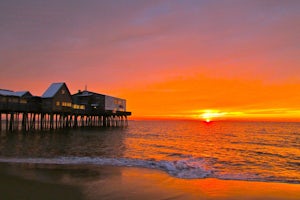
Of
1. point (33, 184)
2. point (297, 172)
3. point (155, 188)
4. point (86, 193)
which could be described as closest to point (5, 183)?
point (33, 184)

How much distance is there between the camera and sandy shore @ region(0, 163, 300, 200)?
9234mm

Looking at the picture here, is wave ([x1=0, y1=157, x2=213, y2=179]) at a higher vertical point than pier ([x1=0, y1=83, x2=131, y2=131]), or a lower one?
lower

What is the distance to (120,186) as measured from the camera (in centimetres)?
1042

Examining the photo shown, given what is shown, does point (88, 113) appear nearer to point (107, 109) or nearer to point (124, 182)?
point (107, 109)

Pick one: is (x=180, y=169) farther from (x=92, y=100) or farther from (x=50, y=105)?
(x=92, y=100)

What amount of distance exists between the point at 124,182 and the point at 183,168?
4907 mm

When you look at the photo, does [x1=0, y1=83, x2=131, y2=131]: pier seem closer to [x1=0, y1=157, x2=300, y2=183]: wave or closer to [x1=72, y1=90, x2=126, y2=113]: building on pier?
[x1=72, y1=90, x2=126, y2=113]: building on pier

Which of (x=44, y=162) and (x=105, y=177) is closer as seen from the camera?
(x=105, y=177)

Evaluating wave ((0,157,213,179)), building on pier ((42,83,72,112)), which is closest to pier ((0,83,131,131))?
building on pier ((42,83,72,112))

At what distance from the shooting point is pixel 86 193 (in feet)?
30.8

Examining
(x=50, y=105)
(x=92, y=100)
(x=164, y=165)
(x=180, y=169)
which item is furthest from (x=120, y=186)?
(x=92, y=100)

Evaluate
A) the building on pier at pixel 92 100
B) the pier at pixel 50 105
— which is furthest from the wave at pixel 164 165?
the building on pier at pixel 92 100

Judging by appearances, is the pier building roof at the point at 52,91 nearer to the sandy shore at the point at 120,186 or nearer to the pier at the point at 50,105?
the pier at the point at 50,105

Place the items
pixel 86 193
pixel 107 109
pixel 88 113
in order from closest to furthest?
pixel 86 193, pixel 88 113, pixel 107 109
